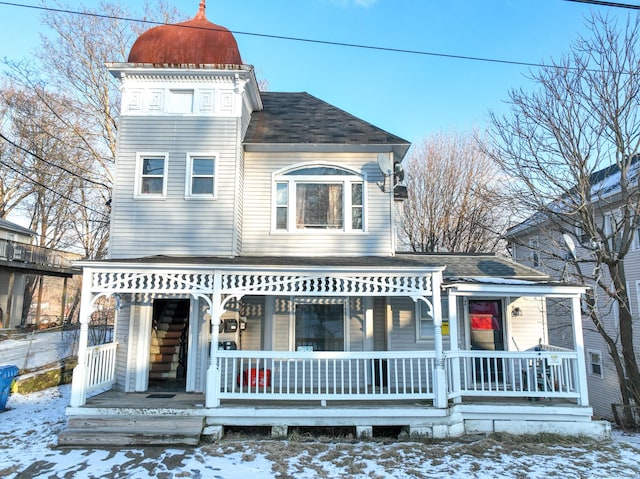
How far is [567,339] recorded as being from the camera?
57.3 ft

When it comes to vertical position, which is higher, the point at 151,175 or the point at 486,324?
the point at 151,175

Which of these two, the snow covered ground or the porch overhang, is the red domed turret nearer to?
the porch overhang

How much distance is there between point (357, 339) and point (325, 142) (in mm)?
4679

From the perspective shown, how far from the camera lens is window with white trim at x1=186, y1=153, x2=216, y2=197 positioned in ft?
30.0

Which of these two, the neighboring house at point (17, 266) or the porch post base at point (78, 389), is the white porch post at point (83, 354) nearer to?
the porch post base at point (78, 389)

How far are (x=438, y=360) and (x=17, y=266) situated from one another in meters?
22.7

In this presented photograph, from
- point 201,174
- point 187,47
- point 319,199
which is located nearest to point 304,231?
point 319,199

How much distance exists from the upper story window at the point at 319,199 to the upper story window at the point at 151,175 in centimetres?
262

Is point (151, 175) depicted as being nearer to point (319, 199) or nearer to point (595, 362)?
point (319, 199)

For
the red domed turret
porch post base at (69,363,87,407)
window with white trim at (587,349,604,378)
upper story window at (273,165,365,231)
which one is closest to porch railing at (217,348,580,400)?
porch post base at (69,363,87,407)

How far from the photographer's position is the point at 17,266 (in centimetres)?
2102

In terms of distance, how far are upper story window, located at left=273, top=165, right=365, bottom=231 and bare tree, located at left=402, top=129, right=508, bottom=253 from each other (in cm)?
1278

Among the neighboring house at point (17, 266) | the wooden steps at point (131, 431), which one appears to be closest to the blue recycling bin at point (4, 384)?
the wooden steps at point (131, 431)

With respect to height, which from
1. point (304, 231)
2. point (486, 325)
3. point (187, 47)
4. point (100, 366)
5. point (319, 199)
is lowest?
point (100, 366)
